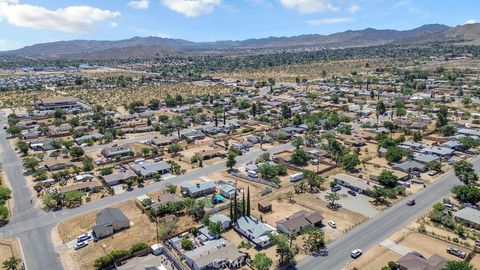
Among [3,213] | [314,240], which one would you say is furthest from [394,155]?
[3,213]

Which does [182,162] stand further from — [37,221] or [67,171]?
[37,221]

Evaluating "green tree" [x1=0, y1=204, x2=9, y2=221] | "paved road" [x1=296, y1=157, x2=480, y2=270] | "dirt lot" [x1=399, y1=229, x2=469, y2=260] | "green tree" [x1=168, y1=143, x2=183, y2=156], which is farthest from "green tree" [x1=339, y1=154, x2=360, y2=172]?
"green tree" [x1=0, y1=204, x2=9, y2=221]

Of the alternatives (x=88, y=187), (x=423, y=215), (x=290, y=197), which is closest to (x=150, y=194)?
(x=88, y=187)

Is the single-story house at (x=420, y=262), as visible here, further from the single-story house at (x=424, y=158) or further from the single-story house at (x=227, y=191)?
the single-story house at (x=424, y=158)

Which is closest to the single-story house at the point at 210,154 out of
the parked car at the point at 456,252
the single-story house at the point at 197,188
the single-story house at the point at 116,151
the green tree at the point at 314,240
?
the single-story house at the point at 197,188

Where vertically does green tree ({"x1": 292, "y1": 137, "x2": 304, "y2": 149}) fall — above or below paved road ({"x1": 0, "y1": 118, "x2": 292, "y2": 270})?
above

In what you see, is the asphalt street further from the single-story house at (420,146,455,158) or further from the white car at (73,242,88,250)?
the single-story house at (420,146,455,158)
